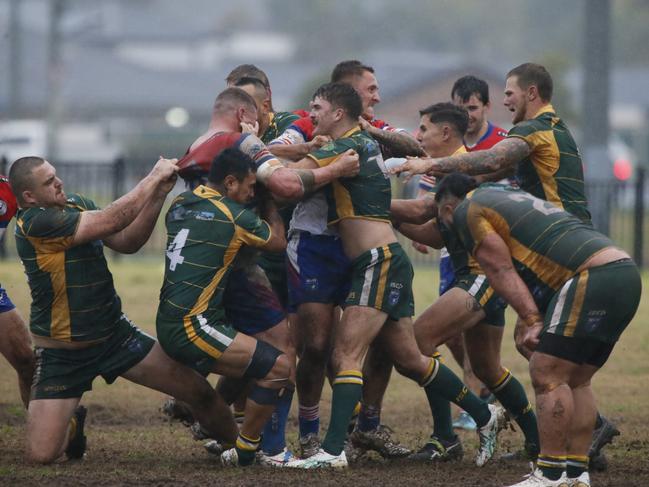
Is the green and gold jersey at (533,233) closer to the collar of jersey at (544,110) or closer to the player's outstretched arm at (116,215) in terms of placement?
the collar of jersey at (544,110)

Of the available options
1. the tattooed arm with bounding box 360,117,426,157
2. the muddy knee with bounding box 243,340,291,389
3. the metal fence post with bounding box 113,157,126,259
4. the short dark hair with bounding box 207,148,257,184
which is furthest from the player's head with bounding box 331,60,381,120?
the metal fence post with bounding box 113,157,126,259

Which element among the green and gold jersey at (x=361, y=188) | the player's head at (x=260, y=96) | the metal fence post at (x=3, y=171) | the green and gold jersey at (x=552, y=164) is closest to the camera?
the green and gold jersey at (x=361, y=188)

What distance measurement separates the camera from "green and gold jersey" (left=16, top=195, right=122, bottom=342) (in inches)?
309

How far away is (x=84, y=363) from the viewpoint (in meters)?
8.07

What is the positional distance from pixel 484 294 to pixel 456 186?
119cm

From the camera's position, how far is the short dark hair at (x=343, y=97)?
8.21m

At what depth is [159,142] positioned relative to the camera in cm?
5888

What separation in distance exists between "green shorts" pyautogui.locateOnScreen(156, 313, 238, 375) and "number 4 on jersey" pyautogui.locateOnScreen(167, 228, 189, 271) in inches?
13.3

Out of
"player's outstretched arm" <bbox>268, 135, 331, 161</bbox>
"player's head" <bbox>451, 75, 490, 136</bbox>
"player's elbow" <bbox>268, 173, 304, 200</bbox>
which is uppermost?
"player's head" <bbox>451, 75, 490, 136</bbox>

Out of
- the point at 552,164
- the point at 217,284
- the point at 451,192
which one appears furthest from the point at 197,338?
the point at 552,164

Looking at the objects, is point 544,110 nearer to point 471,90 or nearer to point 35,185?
point 471,90

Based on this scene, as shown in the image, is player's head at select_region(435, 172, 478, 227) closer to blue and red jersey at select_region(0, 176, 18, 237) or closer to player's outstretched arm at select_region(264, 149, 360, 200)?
player's outstretched arm at select_region(264, 149, 360, 200)

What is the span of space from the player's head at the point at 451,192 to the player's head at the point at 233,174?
3.85 feet

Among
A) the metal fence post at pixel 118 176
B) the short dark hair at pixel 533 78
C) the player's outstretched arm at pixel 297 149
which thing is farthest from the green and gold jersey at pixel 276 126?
the metal fence post at pixel 118 176
